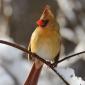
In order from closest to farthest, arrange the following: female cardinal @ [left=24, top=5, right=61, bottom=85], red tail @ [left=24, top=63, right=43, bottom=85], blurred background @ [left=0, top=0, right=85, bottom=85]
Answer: red tail @ [left=24, top=63, right=43, bottom=85], female cardinal @ [left=24, top=5, right=61, bottom=85], blurred background @ [left=0, top=0, right=85, bottom=85]

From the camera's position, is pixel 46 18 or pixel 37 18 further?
pixel 37 18

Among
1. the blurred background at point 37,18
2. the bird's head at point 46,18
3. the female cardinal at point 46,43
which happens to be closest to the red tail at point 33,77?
the female cardinal at point 46,43

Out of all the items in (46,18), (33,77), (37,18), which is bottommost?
(37,18)

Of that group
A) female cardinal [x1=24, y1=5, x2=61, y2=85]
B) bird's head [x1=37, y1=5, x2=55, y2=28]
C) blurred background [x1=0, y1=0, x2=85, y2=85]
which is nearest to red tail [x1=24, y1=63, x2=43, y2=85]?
female cardinal [x1=24, y1=5, x2=61, y2=85]

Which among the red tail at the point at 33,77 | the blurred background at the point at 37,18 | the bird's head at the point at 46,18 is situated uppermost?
the bird's head at the point at 46,18

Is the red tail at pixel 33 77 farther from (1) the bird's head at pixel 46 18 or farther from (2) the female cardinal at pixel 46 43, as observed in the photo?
(1) the bird's head at pixel 46 18

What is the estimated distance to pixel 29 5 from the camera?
488 cm

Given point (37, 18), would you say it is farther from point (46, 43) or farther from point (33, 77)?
point (33, 77)

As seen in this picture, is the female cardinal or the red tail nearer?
the red tail

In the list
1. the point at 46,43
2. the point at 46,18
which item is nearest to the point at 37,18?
the point at 46,43

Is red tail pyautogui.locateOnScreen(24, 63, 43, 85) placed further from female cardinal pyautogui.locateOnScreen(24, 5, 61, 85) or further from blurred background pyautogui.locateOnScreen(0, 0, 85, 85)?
blurred background pyautogui.locateOnScreen(0, 0, 85, 85)

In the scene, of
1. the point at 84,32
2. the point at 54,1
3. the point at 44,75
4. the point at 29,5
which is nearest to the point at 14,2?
the point at 29,5

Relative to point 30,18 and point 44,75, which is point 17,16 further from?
point 44,75

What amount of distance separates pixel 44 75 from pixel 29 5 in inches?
83.3
